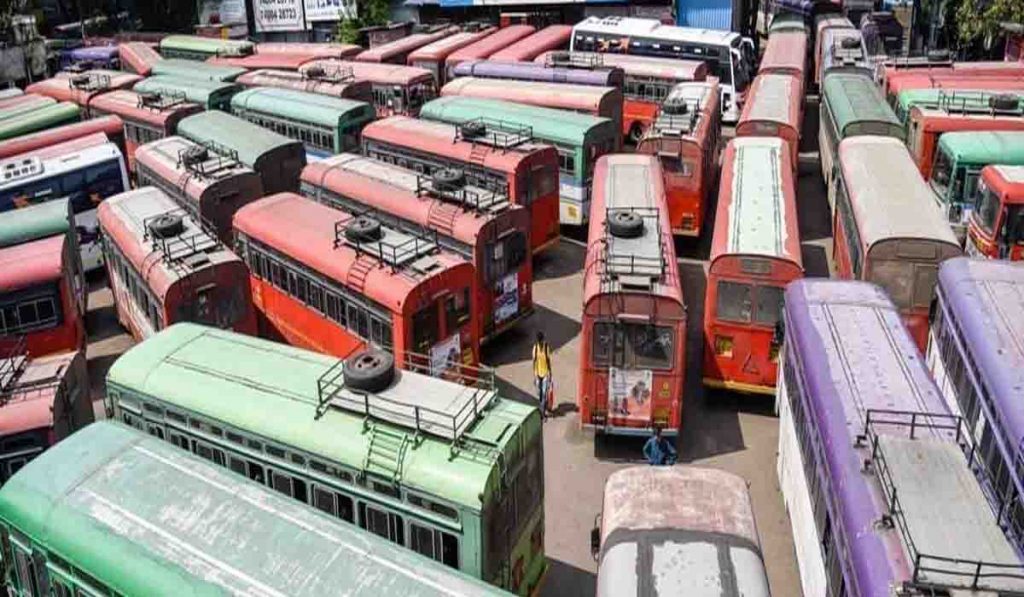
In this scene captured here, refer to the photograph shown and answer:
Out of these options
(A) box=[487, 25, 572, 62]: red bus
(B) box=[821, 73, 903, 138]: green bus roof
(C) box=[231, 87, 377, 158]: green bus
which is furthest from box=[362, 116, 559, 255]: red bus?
(A) box=[487, 25, 572, 62]: red bus

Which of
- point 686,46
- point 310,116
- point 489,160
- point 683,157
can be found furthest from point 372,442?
point 686,46

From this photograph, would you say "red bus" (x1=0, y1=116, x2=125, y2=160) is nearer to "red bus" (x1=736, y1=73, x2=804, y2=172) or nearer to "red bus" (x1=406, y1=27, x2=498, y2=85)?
"red bus" (x1=406, y1=27, x2=498, y2=85)

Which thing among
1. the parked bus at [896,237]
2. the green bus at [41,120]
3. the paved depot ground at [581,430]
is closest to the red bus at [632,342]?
the paved depot ground at [581,430]

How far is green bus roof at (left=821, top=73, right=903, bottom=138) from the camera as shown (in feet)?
83.9

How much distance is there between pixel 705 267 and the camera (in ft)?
84.7

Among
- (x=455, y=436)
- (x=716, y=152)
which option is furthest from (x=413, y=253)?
(x=716, y=152)

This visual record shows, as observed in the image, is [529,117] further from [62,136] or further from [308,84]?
[62,136]

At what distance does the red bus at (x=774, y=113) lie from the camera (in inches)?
1039

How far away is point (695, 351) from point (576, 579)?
8039 millimetres

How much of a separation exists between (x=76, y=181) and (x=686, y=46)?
23.6 m

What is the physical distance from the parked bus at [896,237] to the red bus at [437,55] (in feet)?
73.7

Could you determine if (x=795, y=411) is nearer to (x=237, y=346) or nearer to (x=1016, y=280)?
(x=1016, y=280)

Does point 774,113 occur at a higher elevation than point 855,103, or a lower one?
lower

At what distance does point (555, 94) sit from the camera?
30688 mm
